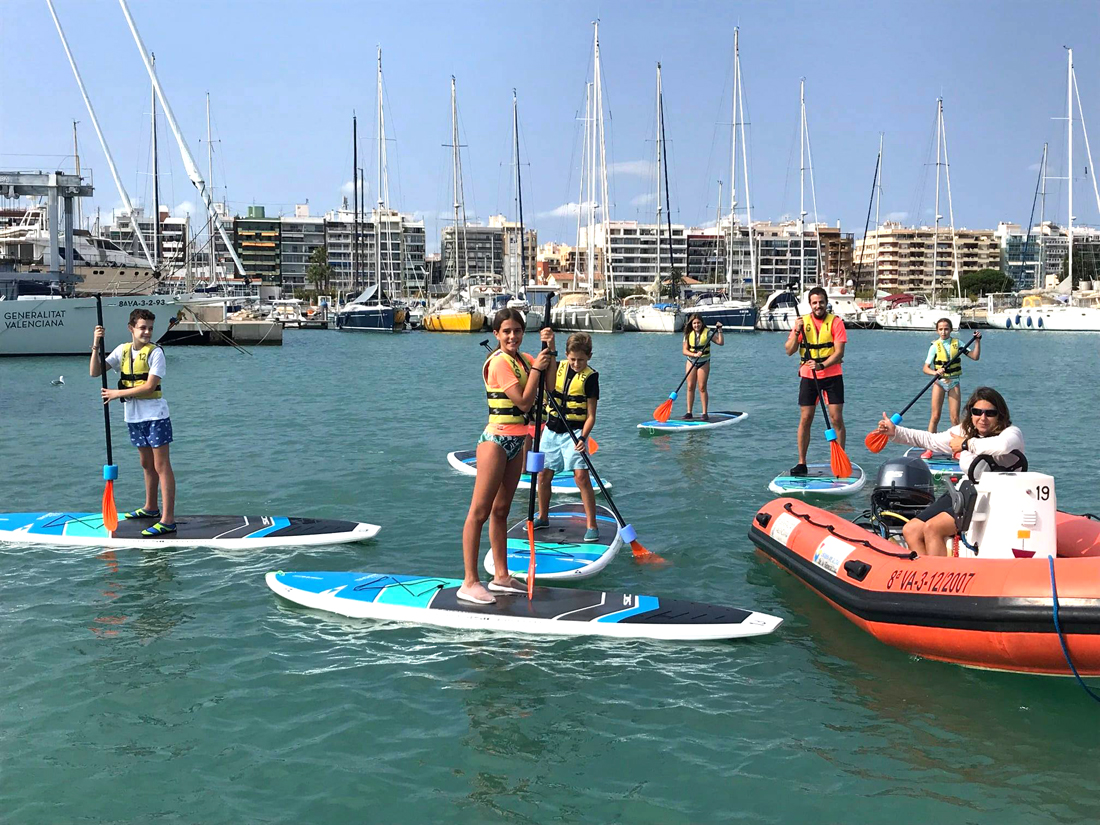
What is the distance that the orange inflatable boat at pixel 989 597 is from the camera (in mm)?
5863

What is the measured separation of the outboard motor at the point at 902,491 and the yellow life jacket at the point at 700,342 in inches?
325

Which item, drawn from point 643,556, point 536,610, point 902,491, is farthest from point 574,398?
point 902,491

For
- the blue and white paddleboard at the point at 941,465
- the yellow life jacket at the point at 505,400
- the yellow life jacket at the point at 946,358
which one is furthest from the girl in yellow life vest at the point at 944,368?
the yellow life jacket at the point at 505,400

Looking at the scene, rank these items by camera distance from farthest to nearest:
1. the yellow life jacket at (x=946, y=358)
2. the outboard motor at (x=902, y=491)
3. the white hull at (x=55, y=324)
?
the white hull at (x=55, y=324), the yellow life jacket at (x=946, y=358), the outboard motor at (x=902, y=491)

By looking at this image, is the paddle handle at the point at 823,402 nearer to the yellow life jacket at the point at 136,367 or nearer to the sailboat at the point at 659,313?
the yellow life jacket at the point at 136,367

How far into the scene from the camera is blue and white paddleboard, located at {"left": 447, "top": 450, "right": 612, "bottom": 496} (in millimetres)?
12359

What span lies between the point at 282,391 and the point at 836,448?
19.8 metres

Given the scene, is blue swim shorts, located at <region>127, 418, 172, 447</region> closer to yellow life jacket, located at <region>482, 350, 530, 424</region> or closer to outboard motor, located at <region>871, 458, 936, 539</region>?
yellow life jacket, located at <region>482, 350, 530, 424</region>

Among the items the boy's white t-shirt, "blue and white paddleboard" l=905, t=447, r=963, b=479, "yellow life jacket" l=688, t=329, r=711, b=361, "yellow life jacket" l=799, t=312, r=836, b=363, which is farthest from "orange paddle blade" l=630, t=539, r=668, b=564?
"yellow life jacket" l=688, t=329, r=711, b=361

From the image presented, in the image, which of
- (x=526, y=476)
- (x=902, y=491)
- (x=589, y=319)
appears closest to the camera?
(x=902, y=491)

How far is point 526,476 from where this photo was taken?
1248cm

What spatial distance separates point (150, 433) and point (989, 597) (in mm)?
7090

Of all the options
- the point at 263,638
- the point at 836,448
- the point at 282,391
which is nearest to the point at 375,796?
the point at 263,638

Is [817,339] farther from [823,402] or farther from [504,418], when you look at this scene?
[504,418]
